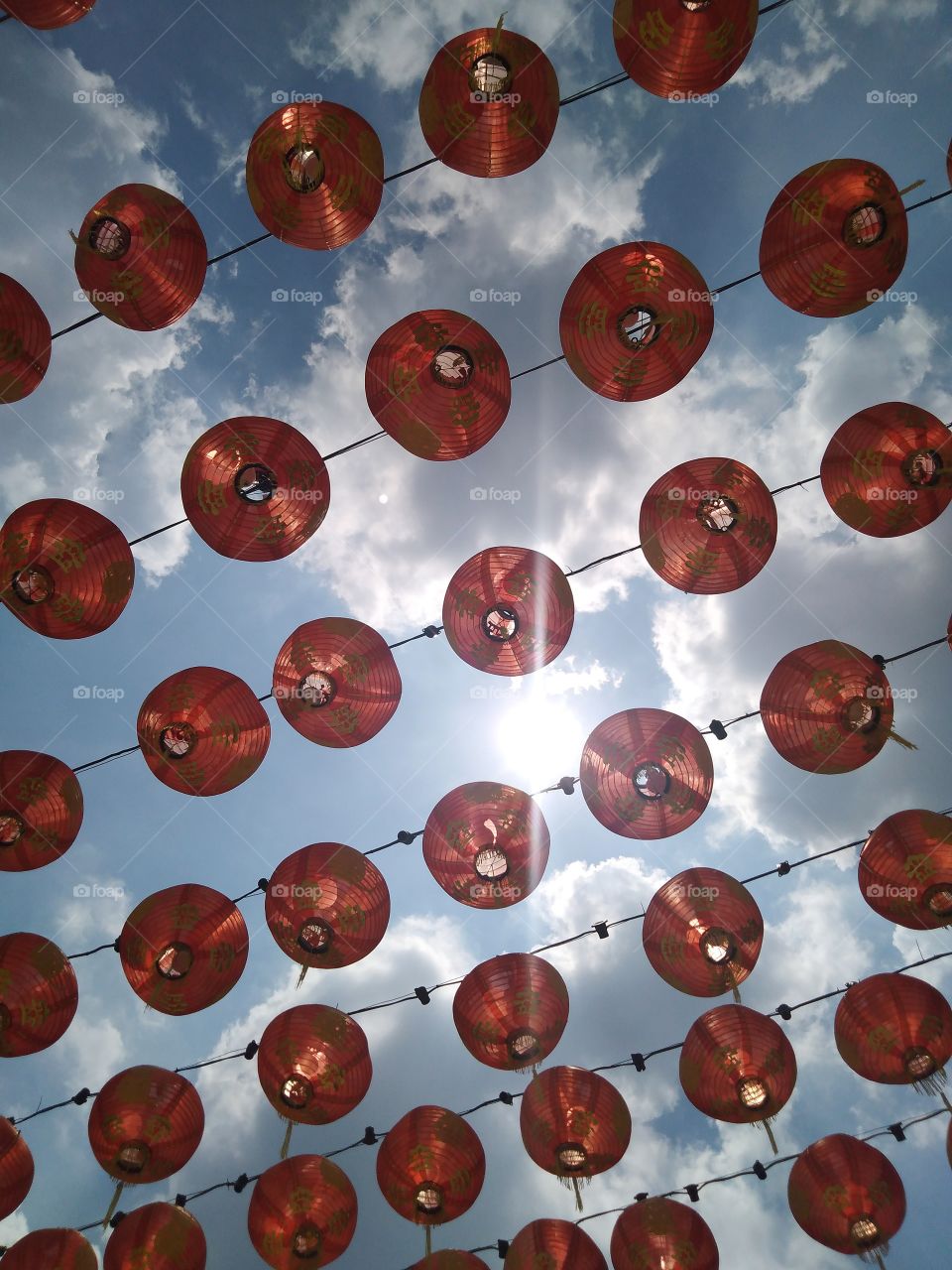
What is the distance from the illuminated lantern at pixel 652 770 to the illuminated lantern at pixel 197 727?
3198mm

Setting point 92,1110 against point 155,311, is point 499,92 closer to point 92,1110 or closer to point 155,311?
point 155,311

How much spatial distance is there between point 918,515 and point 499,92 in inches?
182

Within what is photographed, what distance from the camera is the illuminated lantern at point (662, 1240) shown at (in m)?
5.62

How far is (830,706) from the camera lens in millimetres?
5191

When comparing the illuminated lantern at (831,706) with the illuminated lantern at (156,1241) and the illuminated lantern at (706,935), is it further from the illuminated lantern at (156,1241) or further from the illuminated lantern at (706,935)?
the illuminated lantern at (156,1241)

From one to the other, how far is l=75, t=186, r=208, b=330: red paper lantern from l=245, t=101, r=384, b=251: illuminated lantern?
2.13 ft

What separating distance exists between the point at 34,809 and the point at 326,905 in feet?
9.12

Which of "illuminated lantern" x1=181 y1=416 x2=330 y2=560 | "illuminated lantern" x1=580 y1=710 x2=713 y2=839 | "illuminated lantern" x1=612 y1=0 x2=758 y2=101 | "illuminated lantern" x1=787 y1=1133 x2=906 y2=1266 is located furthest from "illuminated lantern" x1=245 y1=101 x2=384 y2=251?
"illuminated lantern" x1=787 y1=1133 x2=906 y2=1266

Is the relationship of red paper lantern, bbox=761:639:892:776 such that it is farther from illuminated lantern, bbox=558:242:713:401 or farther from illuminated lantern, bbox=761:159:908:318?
illuminated lantern, bbox=761:159:908:318

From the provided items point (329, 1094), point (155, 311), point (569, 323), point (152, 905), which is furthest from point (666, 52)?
point (329, 1094)

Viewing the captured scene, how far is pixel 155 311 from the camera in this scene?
16.9 ft

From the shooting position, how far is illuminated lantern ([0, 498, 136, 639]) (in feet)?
17.0

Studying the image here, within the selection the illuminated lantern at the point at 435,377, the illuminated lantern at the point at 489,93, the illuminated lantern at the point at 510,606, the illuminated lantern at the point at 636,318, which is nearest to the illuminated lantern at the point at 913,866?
the illuminated lantern at the point at 510,606

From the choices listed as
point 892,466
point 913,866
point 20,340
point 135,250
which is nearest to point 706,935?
point 913,866
